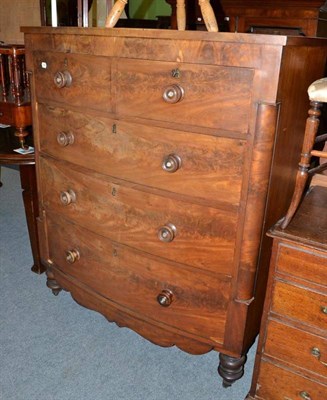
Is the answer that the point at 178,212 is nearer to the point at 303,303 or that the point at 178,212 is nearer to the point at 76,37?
the point at 303,303

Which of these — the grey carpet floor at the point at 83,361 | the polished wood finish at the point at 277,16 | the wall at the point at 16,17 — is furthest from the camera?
the wall at the point at 16,17

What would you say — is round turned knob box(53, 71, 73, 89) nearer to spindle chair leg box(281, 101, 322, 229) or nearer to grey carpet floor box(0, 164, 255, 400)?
spindle chair leg box(281, 101, 322, 229)

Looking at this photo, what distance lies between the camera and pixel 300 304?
135 centimetres

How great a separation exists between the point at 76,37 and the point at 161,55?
→ 366mm

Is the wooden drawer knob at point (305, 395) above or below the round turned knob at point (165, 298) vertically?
below

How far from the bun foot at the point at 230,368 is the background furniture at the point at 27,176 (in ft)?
3.92

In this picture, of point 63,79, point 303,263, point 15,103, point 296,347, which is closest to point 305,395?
point 296,347

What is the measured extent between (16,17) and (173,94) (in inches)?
144

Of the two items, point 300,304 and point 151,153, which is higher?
point 151,153

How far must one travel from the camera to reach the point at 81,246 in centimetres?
180

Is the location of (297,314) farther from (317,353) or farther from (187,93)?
(187,93)

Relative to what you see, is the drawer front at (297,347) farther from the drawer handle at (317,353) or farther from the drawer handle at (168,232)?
the drawer handle at (168,232)

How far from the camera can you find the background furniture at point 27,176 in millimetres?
2039

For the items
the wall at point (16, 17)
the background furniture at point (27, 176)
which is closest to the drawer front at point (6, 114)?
the background furniture at point (27, 176)
